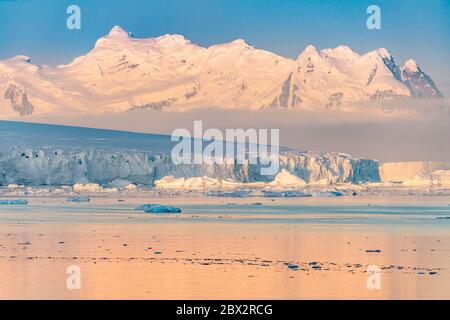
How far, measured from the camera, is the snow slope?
128ft

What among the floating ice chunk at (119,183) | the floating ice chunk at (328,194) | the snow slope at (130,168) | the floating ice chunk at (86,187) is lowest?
the floating ice chunk at (328,194)

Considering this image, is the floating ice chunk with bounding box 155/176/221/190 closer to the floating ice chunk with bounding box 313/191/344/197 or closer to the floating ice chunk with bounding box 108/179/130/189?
the floating ice chunk with bounding box 108/179/130/189

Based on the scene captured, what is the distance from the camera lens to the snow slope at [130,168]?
3906cm

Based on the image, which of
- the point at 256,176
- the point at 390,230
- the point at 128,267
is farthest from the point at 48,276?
the point at 256,176

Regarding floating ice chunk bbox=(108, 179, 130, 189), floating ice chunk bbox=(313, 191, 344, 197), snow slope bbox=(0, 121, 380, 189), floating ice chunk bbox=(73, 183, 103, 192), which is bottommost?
floating ice chunk bbox=(313, 191, 344, 197)

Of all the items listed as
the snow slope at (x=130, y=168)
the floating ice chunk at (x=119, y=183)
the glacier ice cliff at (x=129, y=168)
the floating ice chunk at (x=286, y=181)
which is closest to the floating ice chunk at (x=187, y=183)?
the snow slope at (x=130, y=168)

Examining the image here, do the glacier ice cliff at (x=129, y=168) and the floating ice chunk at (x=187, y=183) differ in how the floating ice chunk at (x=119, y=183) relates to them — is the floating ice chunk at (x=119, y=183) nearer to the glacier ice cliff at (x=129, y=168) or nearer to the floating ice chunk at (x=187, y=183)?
the glacier ice cliff at (x=129, y=168)

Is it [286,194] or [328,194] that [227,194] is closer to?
[286,194]

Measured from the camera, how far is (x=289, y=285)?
1054 cm

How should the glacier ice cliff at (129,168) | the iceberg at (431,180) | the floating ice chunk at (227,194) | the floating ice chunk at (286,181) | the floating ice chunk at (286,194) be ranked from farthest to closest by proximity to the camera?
1. the iceberg at (431,180)
2. the floating ice chunk at (286,181)
3. the glacier ice cliff at (129,168)
4. the floating ice chunk at (286,194)
5. the floating ice chunk at (227,194)

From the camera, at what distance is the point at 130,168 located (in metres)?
40.9

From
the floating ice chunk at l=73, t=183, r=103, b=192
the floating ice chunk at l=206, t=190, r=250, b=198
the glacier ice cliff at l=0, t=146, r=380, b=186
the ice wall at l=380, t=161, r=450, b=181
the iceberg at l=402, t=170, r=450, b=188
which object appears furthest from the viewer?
the ice wall at l=380, t=161, r=450, b=181

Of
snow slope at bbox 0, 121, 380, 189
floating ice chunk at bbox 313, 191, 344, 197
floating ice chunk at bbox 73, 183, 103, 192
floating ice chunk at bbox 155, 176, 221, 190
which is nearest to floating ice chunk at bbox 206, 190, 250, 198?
floating ice chunk at bbox 155, 176, 221, 190
